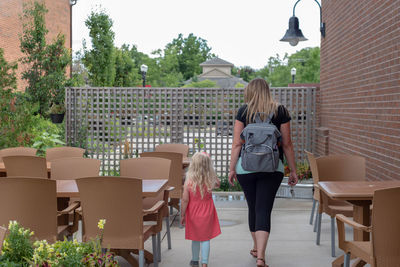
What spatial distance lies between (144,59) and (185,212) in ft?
171

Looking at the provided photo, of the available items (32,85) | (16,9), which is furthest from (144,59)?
(32,85)

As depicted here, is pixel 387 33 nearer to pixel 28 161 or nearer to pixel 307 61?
pixel 28 161

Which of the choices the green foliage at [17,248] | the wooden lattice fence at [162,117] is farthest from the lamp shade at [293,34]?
the green foliage at [17,248]

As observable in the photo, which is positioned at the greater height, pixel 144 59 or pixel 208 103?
pixel 144 59

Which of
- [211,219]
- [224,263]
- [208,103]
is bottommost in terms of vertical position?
[224,263]

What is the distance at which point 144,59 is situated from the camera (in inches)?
2197

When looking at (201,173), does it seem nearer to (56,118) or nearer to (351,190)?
(351,190)

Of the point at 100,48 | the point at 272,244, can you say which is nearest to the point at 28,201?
the point at 272,244

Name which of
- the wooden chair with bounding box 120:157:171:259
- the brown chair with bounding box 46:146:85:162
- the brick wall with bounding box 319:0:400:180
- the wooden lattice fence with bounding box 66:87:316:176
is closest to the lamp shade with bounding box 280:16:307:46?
the brick wall with bounding box 319:0:400:180

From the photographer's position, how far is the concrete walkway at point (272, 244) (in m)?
5.25

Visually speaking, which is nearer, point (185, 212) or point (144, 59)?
point (185, 212)

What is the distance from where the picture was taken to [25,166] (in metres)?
6.14

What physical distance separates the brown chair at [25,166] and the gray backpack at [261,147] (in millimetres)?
2656

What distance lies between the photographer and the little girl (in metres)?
4.57
